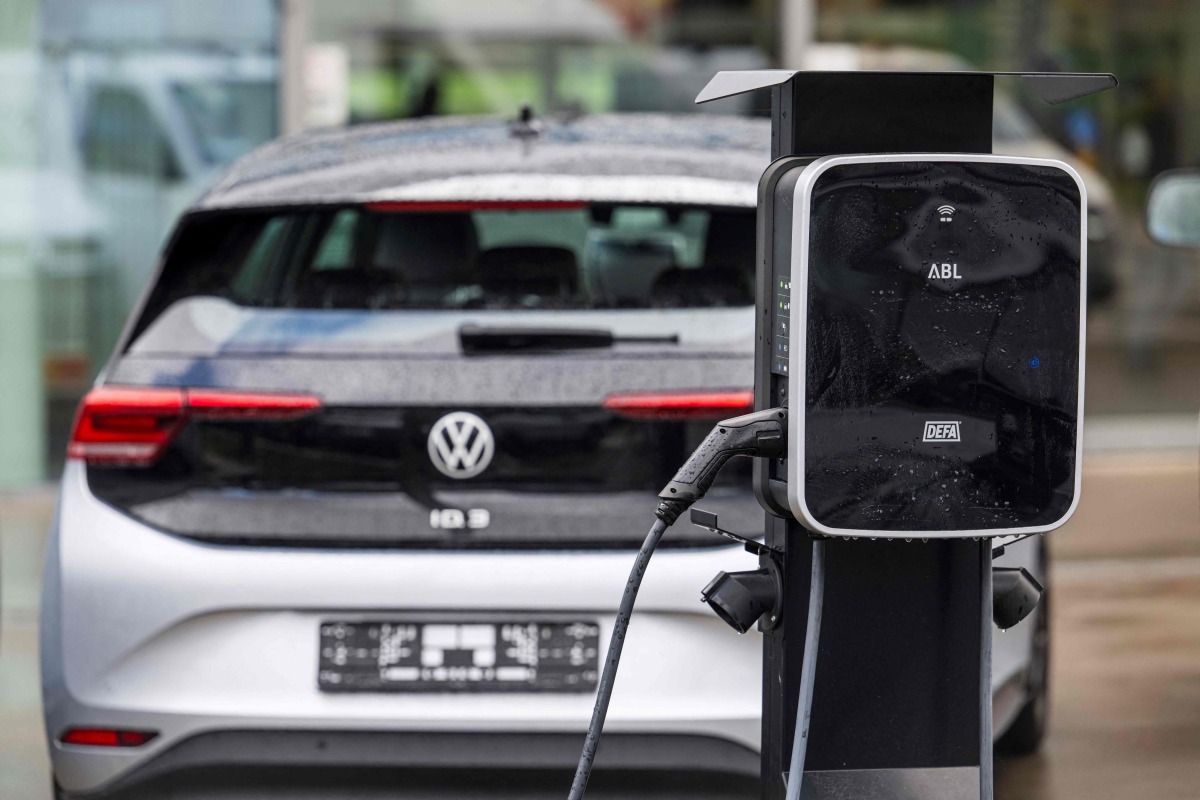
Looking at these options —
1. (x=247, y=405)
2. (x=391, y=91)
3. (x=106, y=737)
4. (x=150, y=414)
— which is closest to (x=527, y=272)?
(x=247, y=405)

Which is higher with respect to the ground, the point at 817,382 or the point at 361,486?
the point at 817,382

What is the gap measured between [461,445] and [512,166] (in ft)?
2.03

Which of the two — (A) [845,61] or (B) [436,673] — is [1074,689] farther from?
(A) [845,61]

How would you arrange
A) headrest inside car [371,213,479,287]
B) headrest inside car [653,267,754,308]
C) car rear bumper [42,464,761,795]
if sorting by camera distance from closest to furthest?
car rear bumper [42,464,761,795]
headrest inside car [653,267,754,308]
headrest inside car [371,213,479,287]

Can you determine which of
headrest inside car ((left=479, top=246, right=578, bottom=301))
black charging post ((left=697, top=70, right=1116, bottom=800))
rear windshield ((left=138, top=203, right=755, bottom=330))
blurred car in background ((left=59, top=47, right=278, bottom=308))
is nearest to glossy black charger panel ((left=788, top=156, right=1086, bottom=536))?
black charging post ((left=697, top=70, right=1116, bottom=800))

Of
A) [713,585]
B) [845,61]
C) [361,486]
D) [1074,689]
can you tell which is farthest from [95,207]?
[713,585]

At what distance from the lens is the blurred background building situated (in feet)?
28.0

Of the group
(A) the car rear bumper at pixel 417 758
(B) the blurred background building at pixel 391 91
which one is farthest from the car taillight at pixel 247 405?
(B) the blurred background building at pixel 391 91

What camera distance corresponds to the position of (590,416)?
299 cm

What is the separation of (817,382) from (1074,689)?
3597mm

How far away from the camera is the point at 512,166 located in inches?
131

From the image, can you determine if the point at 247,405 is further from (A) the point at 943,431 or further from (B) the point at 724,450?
(A) the point at 943,431

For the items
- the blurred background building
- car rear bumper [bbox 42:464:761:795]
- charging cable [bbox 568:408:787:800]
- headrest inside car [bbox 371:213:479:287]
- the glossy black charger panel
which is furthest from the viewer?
the blurred background building

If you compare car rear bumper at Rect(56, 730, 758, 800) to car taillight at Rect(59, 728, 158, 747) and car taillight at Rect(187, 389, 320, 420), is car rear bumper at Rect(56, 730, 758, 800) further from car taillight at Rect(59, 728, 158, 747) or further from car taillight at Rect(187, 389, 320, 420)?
car taillight at Rect(187, 389, 320, 420)
